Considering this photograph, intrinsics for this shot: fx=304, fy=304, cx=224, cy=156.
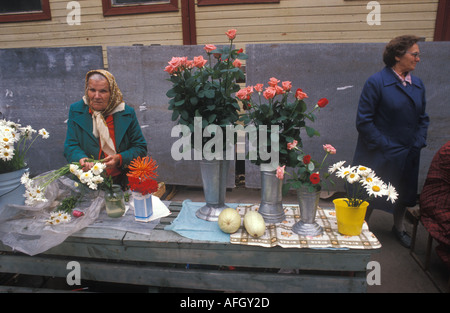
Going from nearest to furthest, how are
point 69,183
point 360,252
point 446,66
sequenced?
point 360,252 < point 69,183 < point 446,66

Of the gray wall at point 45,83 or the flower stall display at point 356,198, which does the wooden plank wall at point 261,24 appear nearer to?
the gray wall at point 45,83

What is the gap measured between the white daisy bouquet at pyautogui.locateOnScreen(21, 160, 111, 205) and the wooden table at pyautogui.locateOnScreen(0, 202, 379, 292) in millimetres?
311

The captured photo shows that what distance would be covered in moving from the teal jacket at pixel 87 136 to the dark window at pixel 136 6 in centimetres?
355

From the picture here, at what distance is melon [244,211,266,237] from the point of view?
1677mm

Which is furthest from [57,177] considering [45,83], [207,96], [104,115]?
[45,83]

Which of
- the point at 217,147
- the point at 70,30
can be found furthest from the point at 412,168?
the point at 70,30

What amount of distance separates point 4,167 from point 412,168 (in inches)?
134

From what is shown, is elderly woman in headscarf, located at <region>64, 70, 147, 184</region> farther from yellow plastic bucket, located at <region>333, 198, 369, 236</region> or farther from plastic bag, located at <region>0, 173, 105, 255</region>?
yellow plastic bucket, located at <region>333, 198, 369, 236</region>

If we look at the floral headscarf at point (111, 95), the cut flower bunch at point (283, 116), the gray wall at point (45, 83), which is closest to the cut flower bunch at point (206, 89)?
the cut flower bunch at point (283, 116)

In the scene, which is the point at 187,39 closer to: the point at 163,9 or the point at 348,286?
the point at 163,9

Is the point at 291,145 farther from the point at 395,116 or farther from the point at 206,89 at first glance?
the point at 395,116

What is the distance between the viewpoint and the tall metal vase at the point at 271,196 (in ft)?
5.83

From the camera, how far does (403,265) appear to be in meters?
2.85

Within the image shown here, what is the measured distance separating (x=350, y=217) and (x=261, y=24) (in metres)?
4.31
